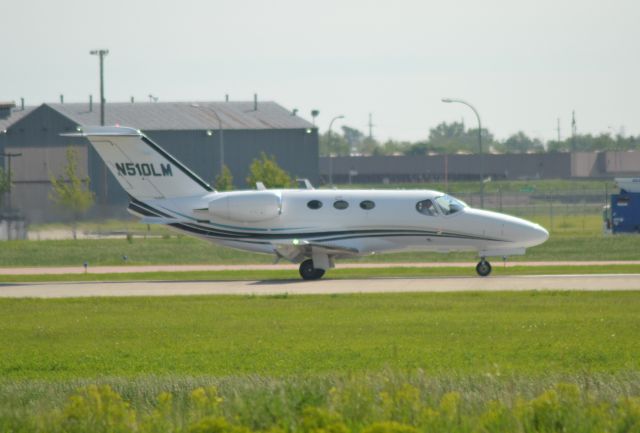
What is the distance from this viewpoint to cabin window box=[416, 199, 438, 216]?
34.0 m

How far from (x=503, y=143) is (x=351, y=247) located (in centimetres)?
12026

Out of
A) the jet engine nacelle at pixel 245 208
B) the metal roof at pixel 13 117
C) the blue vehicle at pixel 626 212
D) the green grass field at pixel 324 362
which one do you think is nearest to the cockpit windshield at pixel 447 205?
the jet engine nacelle at pixel 245 208

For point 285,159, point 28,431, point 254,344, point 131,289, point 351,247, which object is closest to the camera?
point 28,431

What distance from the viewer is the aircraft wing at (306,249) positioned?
3391cm

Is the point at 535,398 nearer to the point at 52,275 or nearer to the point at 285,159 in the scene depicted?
the point at 52,275

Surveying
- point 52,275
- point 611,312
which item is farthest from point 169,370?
point 52,275

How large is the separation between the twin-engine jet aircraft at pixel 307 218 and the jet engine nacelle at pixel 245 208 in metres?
0.03

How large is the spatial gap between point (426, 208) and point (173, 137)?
49341 millimetres

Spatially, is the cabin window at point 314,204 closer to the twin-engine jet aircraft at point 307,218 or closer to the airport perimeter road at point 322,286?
the twin-engine jet aircraft at point 307,218

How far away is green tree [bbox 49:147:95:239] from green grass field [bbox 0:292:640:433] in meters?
26.1

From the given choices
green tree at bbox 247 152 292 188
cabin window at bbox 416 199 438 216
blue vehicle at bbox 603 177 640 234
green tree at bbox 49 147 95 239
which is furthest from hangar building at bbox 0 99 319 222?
cabin window at bbox 416 199 438 216

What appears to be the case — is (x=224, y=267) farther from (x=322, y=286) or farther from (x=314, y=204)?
(x=322, y=286)

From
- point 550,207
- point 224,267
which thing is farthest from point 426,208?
point 550,207

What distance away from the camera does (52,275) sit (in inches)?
1470
